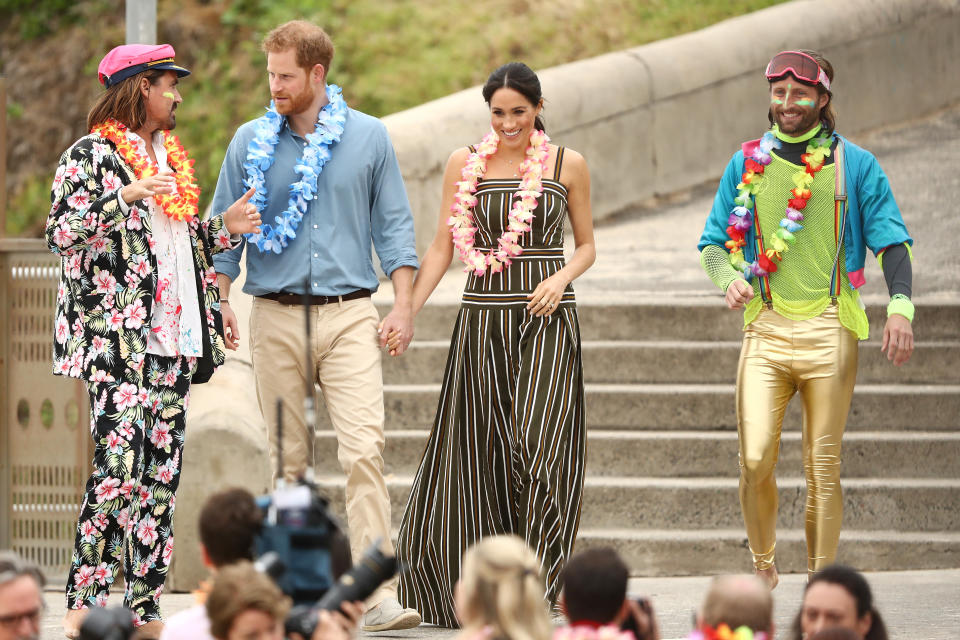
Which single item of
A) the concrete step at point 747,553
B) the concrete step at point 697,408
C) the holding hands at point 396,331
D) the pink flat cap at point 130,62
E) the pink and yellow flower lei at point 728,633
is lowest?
the concrete step at point 747,553

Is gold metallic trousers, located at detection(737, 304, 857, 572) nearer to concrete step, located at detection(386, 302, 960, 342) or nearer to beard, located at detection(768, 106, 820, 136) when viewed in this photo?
beard, located at detection(768, 106, 820, 136)

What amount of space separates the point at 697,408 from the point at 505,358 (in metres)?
2.22

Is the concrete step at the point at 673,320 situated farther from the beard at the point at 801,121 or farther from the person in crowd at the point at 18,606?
the person in crowd at the point at 18,606

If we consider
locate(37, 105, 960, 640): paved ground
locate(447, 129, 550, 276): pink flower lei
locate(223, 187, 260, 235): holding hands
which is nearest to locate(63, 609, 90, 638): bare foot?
locate(37, 105, 960, 640): paved ground

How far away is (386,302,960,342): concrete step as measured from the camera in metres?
8.98

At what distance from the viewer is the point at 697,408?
852cm

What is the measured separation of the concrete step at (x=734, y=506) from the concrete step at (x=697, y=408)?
502 millimetres

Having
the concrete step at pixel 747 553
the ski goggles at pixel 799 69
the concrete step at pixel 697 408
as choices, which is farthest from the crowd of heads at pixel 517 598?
the concrete step at pixel 697 408

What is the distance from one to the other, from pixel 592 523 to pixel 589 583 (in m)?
3.89

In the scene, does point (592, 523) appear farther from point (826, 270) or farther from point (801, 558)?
point (826, 270)

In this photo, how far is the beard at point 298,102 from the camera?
6.54 meters

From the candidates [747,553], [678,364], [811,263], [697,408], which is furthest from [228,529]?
[678,364]

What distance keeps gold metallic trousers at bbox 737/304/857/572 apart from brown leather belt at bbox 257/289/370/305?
5.14 feet

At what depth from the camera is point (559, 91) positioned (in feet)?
37.7
